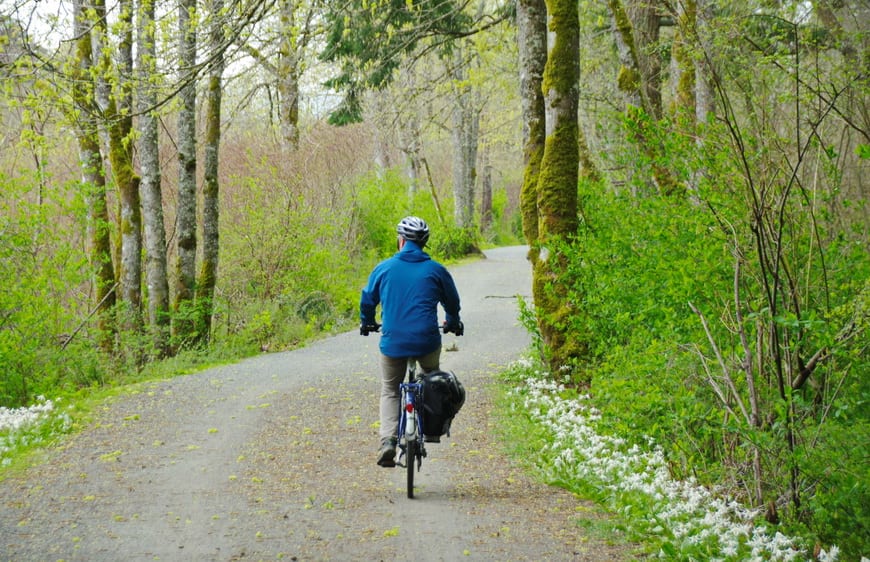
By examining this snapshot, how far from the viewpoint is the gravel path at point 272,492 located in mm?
5484

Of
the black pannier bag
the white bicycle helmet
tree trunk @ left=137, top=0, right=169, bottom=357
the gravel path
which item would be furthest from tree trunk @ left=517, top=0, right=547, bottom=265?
tree trunk @ left=137, top=0, right=169, bottom=357

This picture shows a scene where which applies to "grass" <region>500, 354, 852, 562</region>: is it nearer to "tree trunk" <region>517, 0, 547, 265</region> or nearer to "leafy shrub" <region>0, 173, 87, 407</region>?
"tree trunk" <region>517, 0, 547, 265</region>

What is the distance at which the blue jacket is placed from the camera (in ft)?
21.2

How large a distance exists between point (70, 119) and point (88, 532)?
242 inches

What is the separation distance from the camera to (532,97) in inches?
460

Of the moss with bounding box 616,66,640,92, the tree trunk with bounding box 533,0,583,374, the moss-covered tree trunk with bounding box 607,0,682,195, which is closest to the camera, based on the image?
the moss-covered tree trunk with bounding box 607,0,682,195

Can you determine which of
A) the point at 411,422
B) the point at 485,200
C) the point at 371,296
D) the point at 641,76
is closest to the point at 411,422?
the point at 411,422

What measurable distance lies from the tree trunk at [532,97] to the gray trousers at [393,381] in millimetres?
4933

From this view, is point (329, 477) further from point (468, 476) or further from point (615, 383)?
point (615, 383)

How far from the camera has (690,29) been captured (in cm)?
519

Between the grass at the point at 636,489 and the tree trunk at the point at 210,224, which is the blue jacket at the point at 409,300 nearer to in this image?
the grass at the point at 636,489

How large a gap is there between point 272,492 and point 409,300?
6.49 feet

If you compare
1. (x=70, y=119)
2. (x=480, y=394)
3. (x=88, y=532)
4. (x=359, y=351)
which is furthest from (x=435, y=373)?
(x=359, y=351)

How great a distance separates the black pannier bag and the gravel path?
22.1 inches
